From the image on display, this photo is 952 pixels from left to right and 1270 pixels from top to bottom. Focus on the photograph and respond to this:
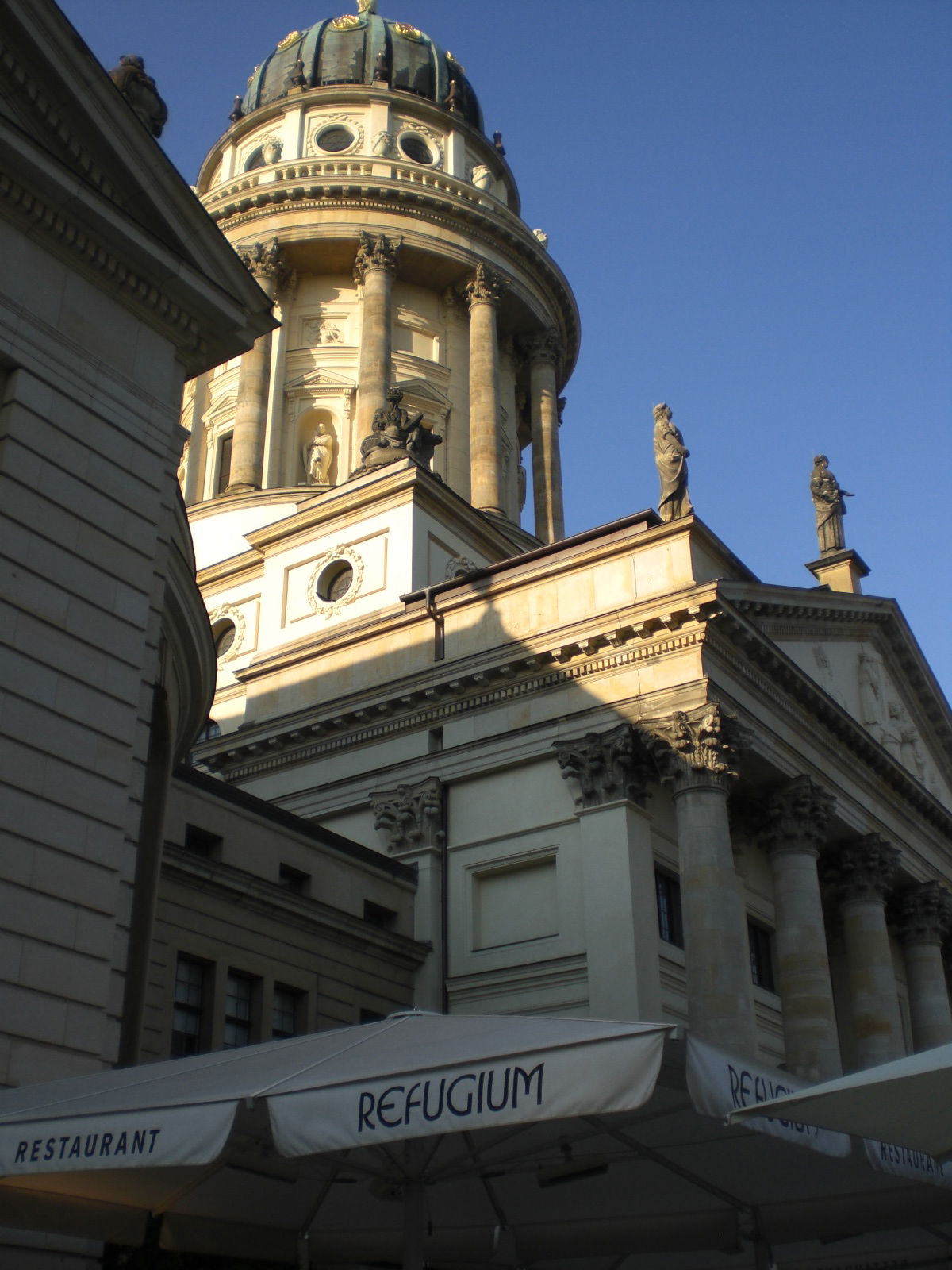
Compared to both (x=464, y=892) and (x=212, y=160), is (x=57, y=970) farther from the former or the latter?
(x=212, y=160)

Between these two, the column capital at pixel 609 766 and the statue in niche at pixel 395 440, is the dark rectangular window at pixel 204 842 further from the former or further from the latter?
the statue in niche at pixel 395 440

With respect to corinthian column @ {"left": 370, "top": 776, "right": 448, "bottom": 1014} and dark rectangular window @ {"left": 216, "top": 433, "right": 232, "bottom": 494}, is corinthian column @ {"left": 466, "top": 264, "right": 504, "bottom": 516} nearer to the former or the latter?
dark rectangular window @ {"left": 216, "top": 433, "right": 232, "bottom": 494}

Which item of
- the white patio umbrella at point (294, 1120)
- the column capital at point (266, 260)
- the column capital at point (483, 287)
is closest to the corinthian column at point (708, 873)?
the white patio umbrella at point (294, 1120)

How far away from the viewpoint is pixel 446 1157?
1103 centimetres

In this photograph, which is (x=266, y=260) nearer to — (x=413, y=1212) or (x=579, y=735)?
(x=579, y=735)

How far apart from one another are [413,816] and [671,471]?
30.9ft

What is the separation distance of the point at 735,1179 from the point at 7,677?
7.73 meters

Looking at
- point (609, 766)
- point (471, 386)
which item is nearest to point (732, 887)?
point (609, 766)

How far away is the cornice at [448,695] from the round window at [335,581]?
118 inches

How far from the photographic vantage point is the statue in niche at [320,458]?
46.7m

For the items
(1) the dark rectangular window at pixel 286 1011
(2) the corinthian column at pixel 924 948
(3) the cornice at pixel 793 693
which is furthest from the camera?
(2) the corinthian column at pixel 924 948

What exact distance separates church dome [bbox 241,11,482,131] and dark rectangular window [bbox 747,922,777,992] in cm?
3722

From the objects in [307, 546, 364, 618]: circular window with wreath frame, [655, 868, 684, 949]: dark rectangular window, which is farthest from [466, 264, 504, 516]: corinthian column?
[655, 868, 684, 949]: dark rectangular window

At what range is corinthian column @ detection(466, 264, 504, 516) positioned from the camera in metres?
46.1
